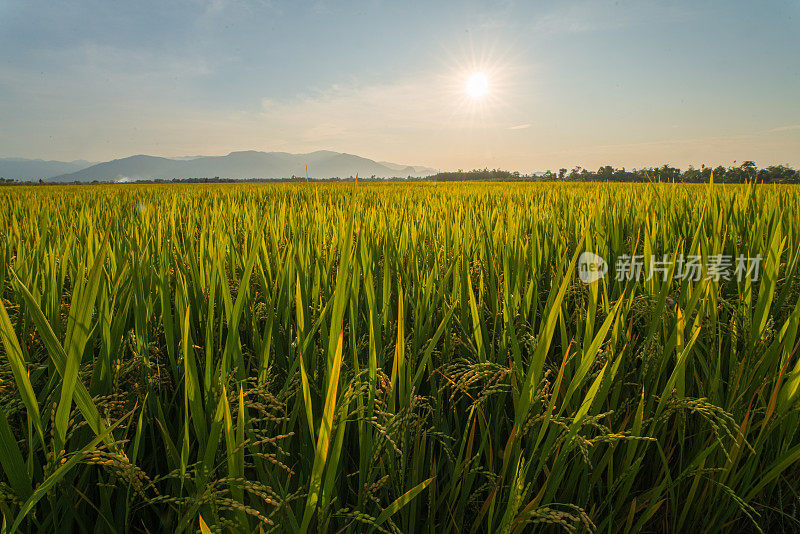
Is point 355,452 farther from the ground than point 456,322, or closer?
closer

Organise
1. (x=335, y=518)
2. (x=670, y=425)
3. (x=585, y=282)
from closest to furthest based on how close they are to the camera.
A: (x=335, y=518) < (x=670, y=425) < (x=585, y=282)

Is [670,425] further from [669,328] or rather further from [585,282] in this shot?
[585,282]

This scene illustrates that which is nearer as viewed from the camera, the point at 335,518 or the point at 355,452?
the point at 335,518

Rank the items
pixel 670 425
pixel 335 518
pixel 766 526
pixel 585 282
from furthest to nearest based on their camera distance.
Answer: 1. pixel 585 282
2. pixel 670 425
3. pixel 766 526
4. pixel 335 518

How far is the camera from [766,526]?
725mm

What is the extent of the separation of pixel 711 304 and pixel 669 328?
0.11 metres

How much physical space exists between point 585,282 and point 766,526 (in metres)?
0.68

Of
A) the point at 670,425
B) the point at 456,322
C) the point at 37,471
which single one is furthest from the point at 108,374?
the point at 670,425

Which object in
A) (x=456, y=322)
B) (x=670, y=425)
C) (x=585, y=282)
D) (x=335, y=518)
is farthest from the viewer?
(x=585, y=282)

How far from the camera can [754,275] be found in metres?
1.26

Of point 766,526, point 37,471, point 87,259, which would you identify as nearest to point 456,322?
point 766,526

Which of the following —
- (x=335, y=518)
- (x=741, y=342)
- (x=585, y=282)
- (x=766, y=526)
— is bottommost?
(x=766, y=526)

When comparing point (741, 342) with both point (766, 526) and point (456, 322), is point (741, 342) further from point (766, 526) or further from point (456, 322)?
point (456, 322)

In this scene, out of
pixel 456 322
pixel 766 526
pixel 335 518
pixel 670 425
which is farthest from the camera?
pixel 456 322
